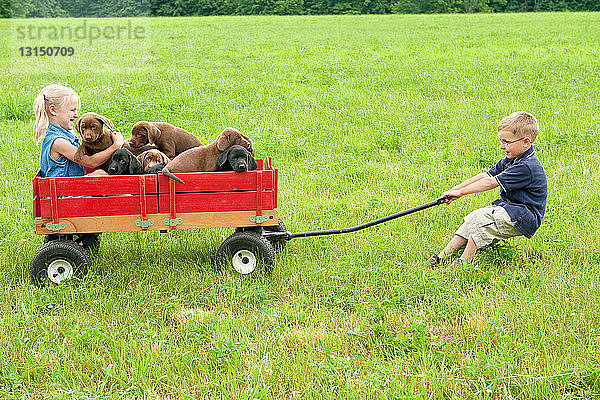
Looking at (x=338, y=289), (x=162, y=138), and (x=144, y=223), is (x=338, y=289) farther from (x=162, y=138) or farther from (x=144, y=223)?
(x=162, y=138)

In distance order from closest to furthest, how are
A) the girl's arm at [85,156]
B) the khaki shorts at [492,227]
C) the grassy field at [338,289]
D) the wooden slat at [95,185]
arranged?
the grassy field at [338,289], the wooden slat at [95,185], the girl's arm at [85,156], the khaki shorts at [492,227]

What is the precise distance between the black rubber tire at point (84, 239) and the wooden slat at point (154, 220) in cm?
25

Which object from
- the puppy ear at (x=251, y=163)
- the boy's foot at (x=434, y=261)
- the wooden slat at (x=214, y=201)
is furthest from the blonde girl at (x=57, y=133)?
the boy's foot at (x=434, y=261)

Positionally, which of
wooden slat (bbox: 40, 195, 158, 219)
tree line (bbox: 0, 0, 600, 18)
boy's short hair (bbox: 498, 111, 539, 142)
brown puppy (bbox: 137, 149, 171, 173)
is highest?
tree line (bbox: 0, 0, 600, 18)

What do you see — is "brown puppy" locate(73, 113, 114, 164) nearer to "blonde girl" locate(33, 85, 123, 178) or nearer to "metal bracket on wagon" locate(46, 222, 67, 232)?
"blonde girl" locate(33, 85, 123, 178)

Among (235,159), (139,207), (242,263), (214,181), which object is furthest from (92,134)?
(242,263)

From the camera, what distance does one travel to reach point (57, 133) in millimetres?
5477

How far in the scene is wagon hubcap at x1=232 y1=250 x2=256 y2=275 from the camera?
5320mm

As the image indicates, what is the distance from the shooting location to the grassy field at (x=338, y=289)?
12.9ft

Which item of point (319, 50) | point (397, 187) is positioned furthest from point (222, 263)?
point (319, 50)

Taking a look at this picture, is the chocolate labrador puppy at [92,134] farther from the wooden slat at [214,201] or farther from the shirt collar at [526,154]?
the shirt collar at [526,154]

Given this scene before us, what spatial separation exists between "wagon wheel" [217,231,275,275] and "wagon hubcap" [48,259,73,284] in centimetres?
119

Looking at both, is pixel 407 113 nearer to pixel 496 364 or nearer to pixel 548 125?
pixel 548 125

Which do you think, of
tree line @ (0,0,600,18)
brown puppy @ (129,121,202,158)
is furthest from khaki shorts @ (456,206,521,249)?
tree line @ (0,0,600,18)
